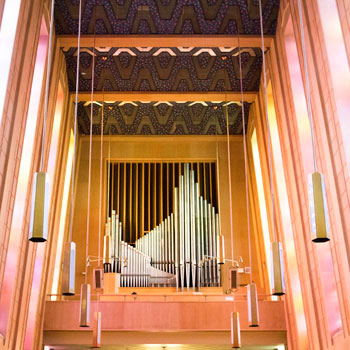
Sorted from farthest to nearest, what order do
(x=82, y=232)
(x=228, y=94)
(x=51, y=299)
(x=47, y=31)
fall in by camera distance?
(x=82, y=232) → (x=228, y=94) → (x=51, y=299) → (x=47, y=31)

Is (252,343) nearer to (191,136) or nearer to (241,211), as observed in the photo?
(241,211)

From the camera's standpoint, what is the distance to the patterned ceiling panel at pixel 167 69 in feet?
38.8

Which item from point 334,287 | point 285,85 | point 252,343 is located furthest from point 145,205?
point 334,287

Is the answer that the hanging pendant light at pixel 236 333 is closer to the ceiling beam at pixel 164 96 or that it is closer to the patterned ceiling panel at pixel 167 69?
the patterned ceiling panel at pixel 167 69

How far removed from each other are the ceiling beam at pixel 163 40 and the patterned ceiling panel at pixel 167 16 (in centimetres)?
10

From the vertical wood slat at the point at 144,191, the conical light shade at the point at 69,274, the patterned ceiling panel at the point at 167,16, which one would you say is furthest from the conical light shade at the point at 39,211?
the vertical wood slat at the point at 144,191

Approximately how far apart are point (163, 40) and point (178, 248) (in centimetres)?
458

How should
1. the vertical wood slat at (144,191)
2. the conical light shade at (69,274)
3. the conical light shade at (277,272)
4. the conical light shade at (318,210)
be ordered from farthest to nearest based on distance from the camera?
the vertical wood slat at (144,191), the conical light shade at (277,272), the conical light shade at (69,274), the conical light shade at (318,210)

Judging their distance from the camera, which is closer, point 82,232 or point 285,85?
point 285,85

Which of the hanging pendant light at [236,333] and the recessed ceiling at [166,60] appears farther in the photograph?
the recessed ceiling at [166,60]

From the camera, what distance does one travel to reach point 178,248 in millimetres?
A: 13781

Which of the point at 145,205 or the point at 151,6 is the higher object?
the point at 151,6

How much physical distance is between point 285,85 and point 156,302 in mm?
4247

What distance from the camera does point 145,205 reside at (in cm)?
1462
